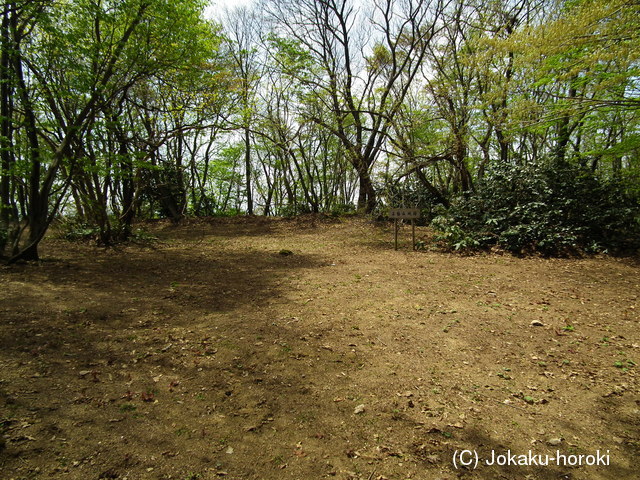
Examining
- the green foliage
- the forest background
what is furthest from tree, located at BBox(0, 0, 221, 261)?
the green foliage

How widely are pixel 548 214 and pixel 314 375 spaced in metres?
8.27

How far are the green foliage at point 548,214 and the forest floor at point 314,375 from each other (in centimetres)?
191

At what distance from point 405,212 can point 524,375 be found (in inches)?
241

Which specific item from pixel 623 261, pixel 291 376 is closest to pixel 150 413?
pixel 291 376

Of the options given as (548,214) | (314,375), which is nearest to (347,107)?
→ (548,214)

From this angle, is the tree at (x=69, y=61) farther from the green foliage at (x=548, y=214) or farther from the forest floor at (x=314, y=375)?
the green foliage at (x=548, y=214)

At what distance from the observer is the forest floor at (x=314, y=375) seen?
7.56 feet

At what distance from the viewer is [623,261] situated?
7312 mm

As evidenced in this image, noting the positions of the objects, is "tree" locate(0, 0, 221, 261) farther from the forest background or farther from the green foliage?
the green foliage

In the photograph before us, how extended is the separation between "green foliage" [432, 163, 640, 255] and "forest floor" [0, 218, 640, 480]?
1907 mm

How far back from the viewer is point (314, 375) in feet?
11.1

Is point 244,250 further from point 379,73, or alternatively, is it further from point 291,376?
point 379,73

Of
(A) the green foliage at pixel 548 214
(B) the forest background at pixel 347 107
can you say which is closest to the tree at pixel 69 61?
(B) the forest background at pixel 347 107

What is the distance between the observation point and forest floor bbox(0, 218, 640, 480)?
2305 millimetres
